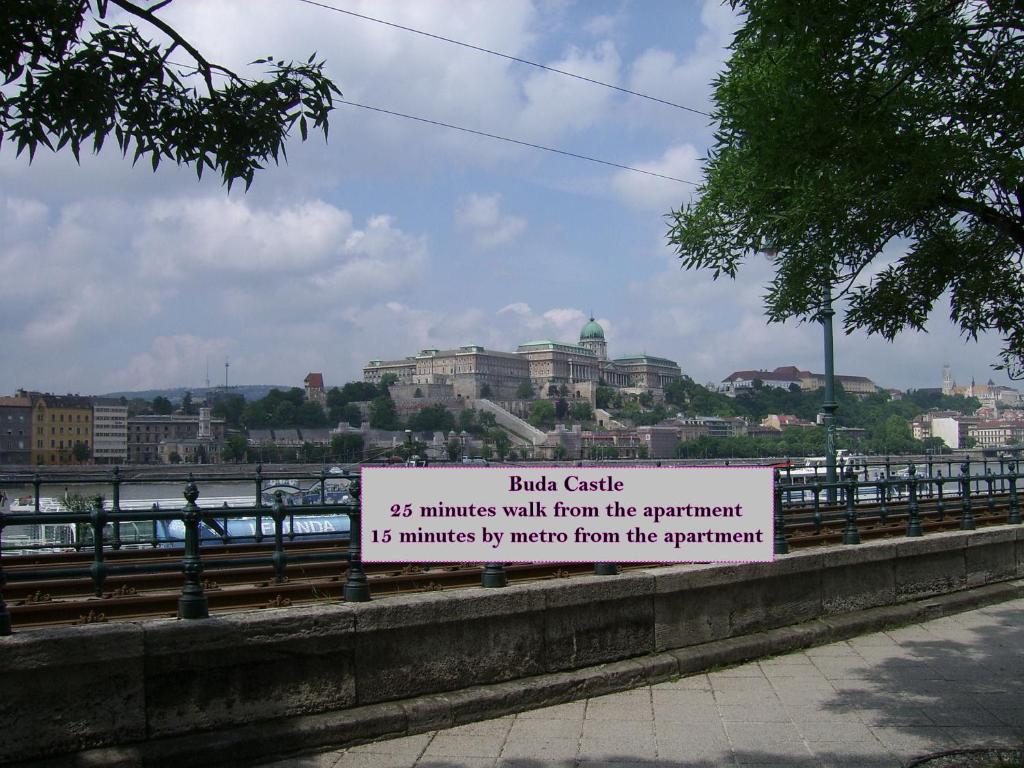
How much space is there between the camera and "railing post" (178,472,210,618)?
638 centimetres

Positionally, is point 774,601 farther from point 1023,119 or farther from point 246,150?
point 246,150

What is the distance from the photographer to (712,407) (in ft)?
583

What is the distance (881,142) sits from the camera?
21.0 feet

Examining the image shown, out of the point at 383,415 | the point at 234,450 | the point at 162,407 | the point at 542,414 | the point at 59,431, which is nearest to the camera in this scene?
the point at 59,431

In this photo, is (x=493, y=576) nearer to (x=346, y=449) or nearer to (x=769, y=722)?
(x=769, y=722)

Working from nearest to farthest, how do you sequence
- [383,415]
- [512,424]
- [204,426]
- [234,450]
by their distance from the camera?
[234,450], [204,426], [383,415], [512,424]

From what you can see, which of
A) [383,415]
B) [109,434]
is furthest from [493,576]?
[383,415]

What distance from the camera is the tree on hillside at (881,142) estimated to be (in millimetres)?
6156

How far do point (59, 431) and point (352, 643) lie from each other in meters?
35.1

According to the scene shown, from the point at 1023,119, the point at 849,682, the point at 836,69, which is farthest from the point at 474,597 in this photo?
the point at 1023,119

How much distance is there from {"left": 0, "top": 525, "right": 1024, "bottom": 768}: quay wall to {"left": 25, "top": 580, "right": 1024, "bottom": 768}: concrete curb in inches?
0.5

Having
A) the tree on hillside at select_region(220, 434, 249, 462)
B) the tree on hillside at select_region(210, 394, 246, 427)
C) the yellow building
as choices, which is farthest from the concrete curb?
the tree on hillside at select_region(210, 394, 246, 427)

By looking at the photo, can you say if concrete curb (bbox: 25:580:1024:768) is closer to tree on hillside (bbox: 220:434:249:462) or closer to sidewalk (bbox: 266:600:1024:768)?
sidewalk (bbox: 266:600:1024:768)

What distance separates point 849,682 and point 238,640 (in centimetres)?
508
